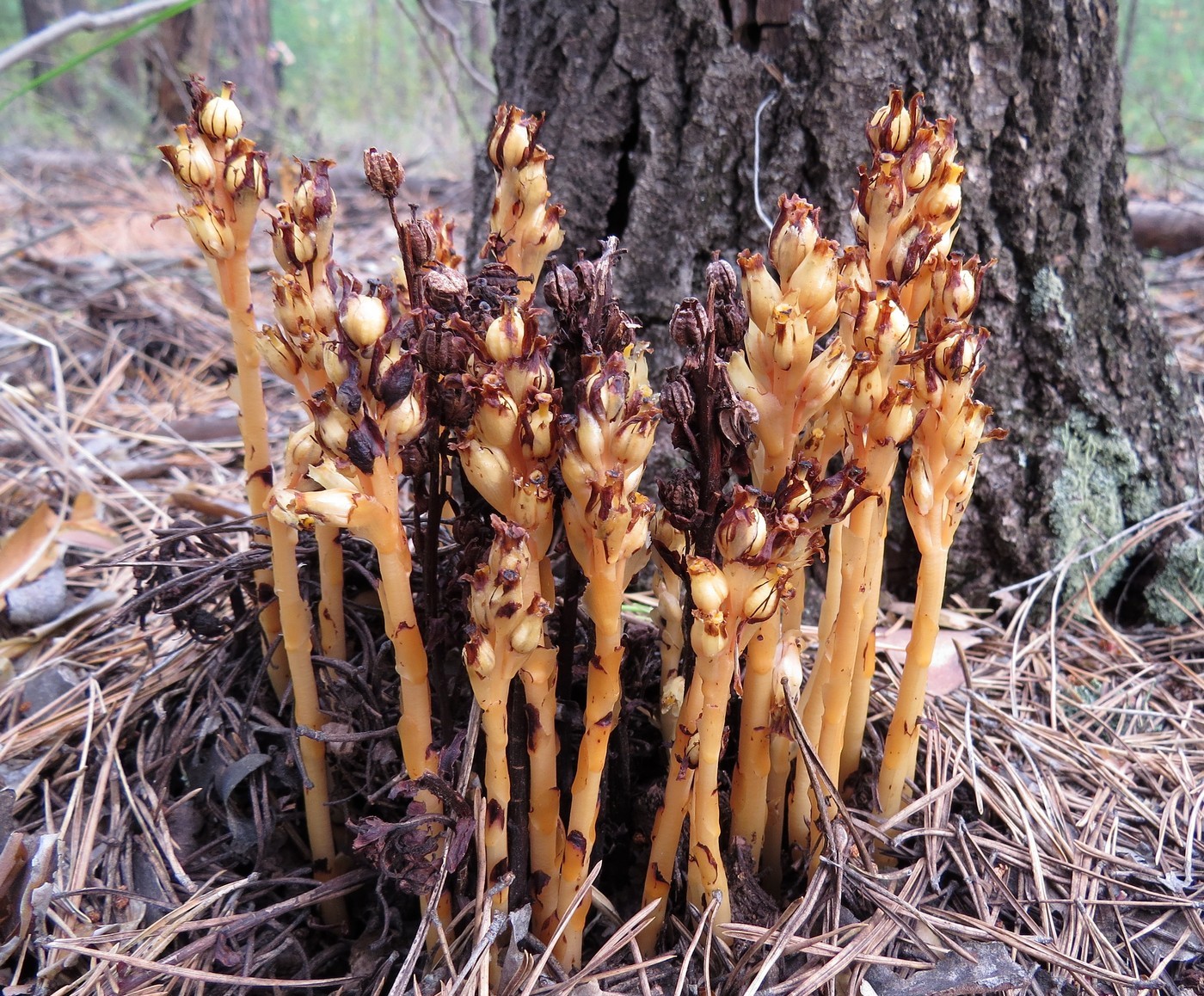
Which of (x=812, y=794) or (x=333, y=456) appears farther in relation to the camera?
(x=812, y=794)

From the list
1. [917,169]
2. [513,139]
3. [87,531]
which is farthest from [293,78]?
[917,169]

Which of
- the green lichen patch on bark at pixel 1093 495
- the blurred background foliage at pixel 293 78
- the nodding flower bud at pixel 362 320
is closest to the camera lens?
the nodding flower bud at pixel 362 320

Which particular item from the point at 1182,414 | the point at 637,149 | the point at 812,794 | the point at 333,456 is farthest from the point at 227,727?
the point at 1182,414

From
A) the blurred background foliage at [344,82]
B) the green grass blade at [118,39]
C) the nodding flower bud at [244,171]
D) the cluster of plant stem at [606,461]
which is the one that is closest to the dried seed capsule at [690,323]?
the cluster of plant stem at [606,461]

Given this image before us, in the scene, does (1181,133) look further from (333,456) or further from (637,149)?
(333,456)

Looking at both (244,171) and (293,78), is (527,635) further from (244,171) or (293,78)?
(293,78)

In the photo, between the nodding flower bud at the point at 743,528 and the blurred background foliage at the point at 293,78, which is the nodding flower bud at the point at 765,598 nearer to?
the nodding flower bud at the point at 743,528

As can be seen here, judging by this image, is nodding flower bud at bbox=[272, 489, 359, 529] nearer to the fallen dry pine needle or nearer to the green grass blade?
the fallen dry pine needle
